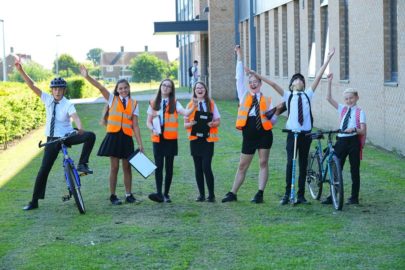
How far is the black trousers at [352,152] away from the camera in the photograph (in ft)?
39.5

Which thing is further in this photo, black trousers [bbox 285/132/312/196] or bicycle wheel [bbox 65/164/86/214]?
black trousers [bbox 285/132/312/196]

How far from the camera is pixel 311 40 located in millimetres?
28375

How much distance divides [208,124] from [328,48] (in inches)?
550

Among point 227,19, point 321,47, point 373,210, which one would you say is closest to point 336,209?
point 373,210

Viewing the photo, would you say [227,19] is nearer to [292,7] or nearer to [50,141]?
[292,7]

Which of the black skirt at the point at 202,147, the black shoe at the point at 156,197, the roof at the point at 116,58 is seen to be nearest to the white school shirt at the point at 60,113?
the black shoe at the point at 156,197

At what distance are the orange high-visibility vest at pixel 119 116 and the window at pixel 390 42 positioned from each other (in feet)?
27.3

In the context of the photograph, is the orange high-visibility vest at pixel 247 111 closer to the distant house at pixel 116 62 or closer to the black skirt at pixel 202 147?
the black skirt at pixel 202 147

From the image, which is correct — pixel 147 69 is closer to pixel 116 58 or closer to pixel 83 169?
pixel 116 58

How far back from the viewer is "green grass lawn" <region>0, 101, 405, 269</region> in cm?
869

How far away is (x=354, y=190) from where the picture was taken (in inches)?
477

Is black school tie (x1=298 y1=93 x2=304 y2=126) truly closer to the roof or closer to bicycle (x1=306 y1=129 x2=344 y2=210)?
bicycle (x1=306 y1=129 x2=344 y2=210)

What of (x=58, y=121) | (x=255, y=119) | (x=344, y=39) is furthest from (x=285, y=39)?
(x=58, y=121)

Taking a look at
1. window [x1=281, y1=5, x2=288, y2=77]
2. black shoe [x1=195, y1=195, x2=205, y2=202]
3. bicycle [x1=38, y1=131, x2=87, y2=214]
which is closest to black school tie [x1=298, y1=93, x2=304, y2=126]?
black shoe [x1=195, y1=195, x2=205, y2=202]
